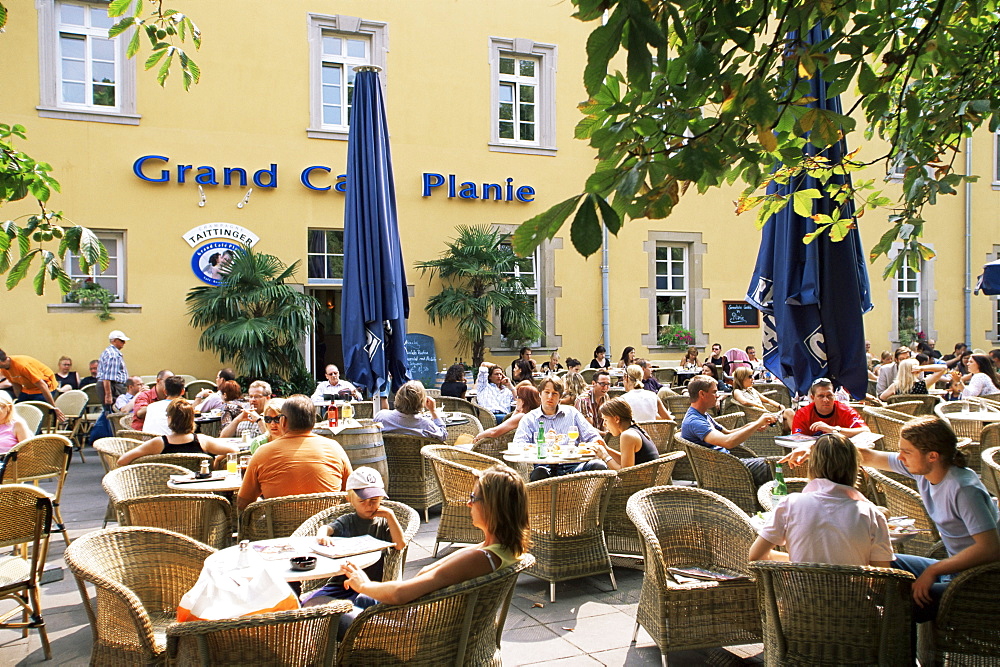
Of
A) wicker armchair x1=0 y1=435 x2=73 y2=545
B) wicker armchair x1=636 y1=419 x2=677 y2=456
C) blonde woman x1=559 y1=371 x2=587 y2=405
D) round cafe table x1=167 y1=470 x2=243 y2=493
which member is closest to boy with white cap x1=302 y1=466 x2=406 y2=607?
round cafe table x1=167 y1=470 x2=243 y2=493

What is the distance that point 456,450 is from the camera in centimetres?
559

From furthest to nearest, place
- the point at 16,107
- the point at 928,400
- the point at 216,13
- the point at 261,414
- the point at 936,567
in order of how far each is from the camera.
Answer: the point at 216,13
the point at 16,107
the point at 928,400
the point at 261,414
the point at 936,567

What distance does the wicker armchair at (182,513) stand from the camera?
4.02m

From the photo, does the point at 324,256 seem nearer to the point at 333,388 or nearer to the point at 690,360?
the point at 333,388

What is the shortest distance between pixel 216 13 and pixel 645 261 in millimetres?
7903

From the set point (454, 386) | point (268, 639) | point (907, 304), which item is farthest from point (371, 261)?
point (907, 304)

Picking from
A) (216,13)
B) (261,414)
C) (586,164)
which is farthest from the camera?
(586,164)

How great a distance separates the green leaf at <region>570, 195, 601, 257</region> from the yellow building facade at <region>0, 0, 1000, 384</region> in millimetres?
10812

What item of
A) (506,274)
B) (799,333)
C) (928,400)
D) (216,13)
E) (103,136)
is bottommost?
(928,400)

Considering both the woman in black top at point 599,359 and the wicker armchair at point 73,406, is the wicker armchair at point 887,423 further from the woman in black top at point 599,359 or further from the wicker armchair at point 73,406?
the wicker armchair at point 73,406

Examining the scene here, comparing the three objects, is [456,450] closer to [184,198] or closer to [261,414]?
[261,414]

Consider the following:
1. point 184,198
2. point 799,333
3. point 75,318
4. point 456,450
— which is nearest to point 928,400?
point 799,333

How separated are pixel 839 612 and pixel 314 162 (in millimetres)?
11001

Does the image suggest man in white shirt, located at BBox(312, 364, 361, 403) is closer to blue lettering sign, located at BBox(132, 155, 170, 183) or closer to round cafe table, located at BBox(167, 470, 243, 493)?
blue lettering sign, located at BBox(132, 155, 170, 183)
